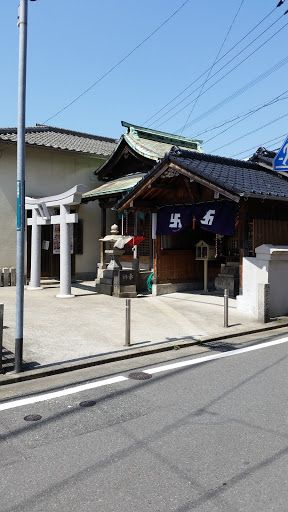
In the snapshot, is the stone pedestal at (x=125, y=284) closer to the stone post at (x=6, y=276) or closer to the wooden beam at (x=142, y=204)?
the wooden beam at (x=142, y=204)

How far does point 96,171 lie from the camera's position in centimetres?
2016

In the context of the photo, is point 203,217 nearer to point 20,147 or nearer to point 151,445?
point 20,147

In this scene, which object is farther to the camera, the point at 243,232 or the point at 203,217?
the point at 203,217

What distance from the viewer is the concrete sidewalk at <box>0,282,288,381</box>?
745cm

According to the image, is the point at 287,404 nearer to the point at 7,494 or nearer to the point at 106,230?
the point at 7,494

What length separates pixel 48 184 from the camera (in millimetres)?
18969

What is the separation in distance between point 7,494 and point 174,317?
317 inches

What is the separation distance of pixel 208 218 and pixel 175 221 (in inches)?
66.0

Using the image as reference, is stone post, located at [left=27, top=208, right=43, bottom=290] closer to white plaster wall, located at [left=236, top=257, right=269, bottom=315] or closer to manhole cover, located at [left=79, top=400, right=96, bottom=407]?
white plaster wall, located at [left=236, top=257, right=269, bottom=315]

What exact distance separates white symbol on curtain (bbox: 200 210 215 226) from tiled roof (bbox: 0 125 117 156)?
27.4 ft

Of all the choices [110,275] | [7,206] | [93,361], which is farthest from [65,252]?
[93,361]

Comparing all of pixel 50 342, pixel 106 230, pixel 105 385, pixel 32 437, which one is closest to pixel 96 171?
pixel 106 230

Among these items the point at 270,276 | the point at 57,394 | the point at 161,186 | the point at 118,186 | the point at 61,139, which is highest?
the point at 61,139

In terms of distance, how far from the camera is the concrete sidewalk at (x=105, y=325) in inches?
293
